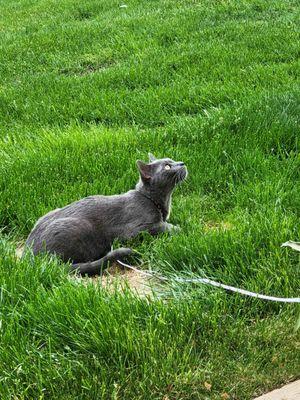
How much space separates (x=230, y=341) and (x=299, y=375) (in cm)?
38

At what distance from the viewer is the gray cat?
3846 millimetres

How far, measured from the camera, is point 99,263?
150 inches

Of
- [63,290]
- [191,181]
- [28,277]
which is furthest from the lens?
[191,181]

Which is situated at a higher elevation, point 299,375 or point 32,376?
point 32,376

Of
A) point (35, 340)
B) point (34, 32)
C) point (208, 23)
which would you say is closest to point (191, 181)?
point (35, 340)

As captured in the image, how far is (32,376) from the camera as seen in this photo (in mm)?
2664

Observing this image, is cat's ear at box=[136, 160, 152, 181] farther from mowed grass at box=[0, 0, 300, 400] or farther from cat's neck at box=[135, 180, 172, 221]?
mowed grass at box=[0, 0, 300, 400]

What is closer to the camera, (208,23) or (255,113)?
(255,113)

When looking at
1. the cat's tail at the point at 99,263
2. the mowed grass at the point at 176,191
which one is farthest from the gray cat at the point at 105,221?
the mowed grass at the point at 176,191

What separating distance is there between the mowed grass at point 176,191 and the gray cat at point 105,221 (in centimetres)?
16

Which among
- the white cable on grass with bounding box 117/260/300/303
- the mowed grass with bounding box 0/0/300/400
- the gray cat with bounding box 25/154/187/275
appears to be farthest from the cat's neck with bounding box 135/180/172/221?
the white cable on grass with bounding box 117/260/300/303

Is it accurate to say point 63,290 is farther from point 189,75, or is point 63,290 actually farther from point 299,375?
point 189,75

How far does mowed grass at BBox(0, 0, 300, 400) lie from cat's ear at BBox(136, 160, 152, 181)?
379mm

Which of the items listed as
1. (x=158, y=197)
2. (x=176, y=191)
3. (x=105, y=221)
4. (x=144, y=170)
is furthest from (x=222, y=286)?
(x=176, y=191)
